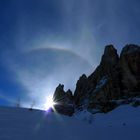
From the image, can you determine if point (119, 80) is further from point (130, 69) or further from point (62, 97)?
point (62, 97)

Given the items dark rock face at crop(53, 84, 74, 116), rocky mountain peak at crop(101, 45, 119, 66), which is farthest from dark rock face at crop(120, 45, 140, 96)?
dark rock face at crop(53, 84, 74, 116)

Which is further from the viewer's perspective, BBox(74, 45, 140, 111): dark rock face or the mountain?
BBox(74, 45, 140, 111): dark rock face

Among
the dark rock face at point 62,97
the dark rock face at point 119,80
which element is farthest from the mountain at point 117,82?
the dark rock face at point 62,97

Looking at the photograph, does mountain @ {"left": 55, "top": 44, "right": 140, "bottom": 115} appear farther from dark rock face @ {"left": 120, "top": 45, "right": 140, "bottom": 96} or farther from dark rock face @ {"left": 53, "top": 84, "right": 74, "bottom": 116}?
dark rock face @ {"left": 53, "top": 84, "right": 74, "bottom": 116}

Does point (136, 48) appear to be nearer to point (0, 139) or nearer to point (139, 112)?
point (139, 112)

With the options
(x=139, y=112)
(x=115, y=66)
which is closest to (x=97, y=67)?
(x=115, y=66)

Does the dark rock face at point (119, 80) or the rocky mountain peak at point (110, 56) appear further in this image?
the rocky mountain peak at point (110, 56)

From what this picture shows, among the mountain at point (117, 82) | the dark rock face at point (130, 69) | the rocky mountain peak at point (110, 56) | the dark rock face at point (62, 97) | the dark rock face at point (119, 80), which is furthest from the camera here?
the dark rock face at point (62, 97)

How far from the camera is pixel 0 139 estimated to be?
8.57 metres

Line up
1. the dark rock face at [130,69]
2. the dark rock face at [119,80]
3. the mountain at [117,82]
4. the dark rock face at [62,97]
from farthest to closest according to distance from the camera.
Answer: the dark rock face at [62,97] < the dark rock face at [130,69] < the dark rock face at [119,80] < the mountain at [117,82]

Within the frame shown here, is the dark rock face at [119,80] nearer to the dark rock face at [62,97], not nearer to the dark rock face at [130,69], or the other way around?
the dark rock face at [130,69]

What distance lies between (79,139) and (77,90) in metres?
84.3

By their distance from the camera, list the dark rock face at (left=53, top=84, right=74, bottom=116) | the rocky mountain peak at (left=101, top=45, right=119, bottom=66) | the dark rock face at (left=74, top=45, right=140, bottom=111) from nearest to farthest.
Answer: the dark rock face at (left=74, top=45, right=140, bottom=111), the rocky mountain peak at (left=101, top=45, right=119, bottom=66), the dark rock face at (left=53, top=84, right=74, bottom=116)

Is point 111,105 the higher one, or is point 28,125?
point 111,105
